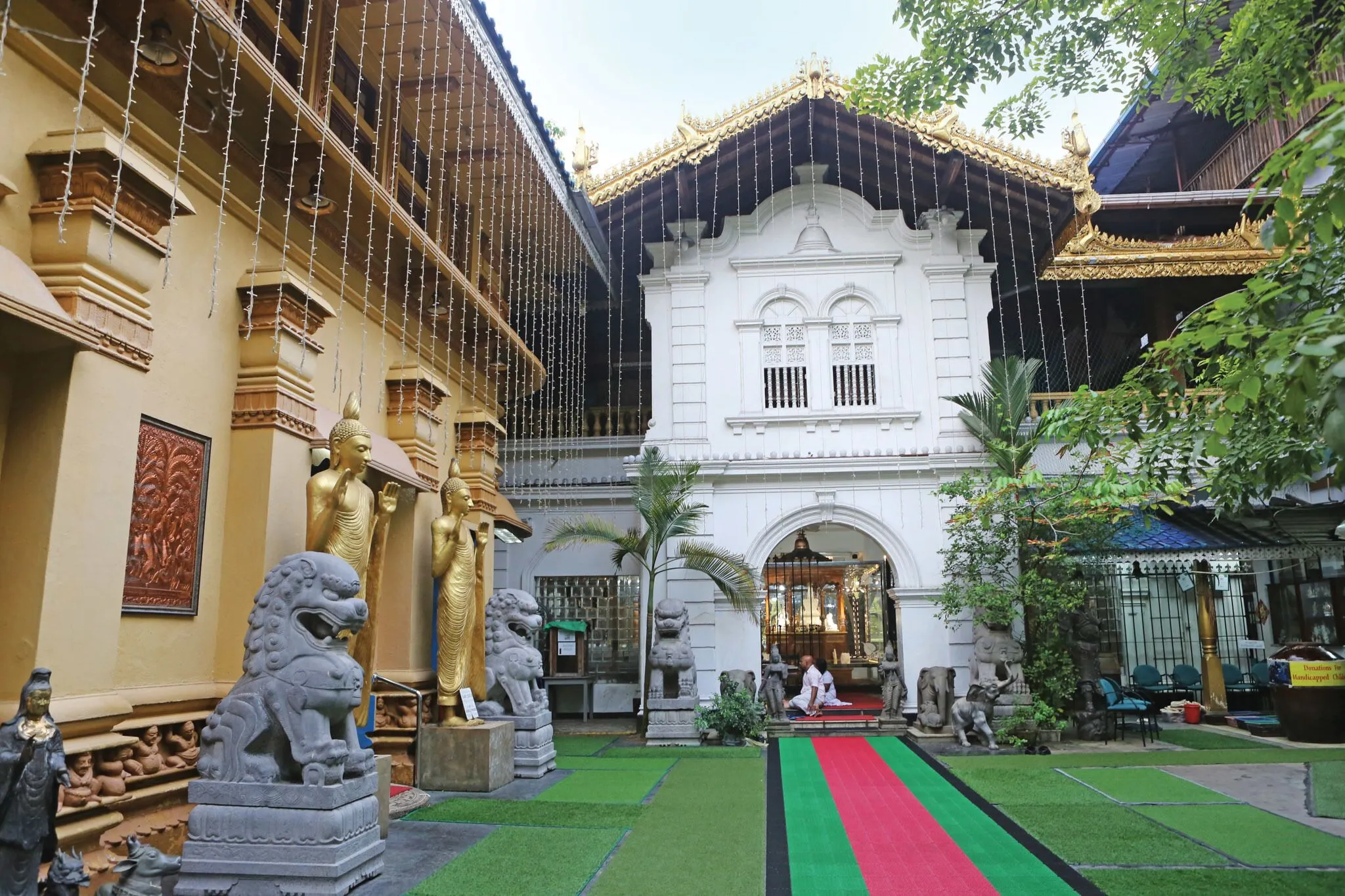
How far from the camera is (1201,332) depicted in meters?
3.38

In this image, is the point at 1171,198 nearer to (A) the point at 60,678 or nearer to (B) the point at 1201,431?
(B) the point at 1201,431

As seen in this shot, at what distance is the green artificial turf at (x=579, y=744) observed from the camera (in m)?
9.40

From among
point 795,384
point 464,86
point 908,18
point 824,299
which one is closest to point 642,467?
point 795,384

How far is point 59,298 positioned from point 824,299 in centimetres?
968

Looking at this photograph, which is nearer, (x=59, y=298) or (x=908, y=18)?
(x=59, y=298)

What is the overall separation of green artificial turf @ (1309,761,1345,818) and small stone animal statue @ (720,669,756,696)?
5.31 meters

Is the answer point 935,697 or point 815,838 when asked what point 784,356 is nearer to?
point 935,697

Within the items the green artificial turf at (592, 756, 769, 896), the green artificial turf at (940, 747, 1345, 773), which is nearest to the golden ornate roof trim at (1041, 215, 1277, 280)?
the green artificial turf at (940, 747, 1345, 773)

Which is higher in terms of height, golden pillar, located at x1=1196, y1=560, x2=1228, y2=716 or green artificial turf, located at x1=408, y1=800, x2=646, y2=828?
golden pillar, located at x1=1196, y1=560, x2=1228, y2=716

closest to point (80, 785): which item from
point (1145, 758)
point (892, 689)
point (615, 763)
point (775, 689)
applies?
point (615, 763)

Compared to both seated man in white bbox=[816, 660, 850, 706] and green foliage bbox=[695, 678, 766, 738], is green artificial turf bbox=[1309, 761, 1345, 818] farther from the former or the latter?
seated man in white bbox=[816, 660, 850, 706]

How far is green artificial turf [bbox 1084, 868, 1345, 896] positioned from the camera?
4504 millimetres

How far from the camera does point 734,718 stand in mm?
9789

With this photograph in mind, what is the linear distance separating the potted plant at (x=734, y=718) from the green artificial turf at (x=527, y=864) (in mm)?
4160
